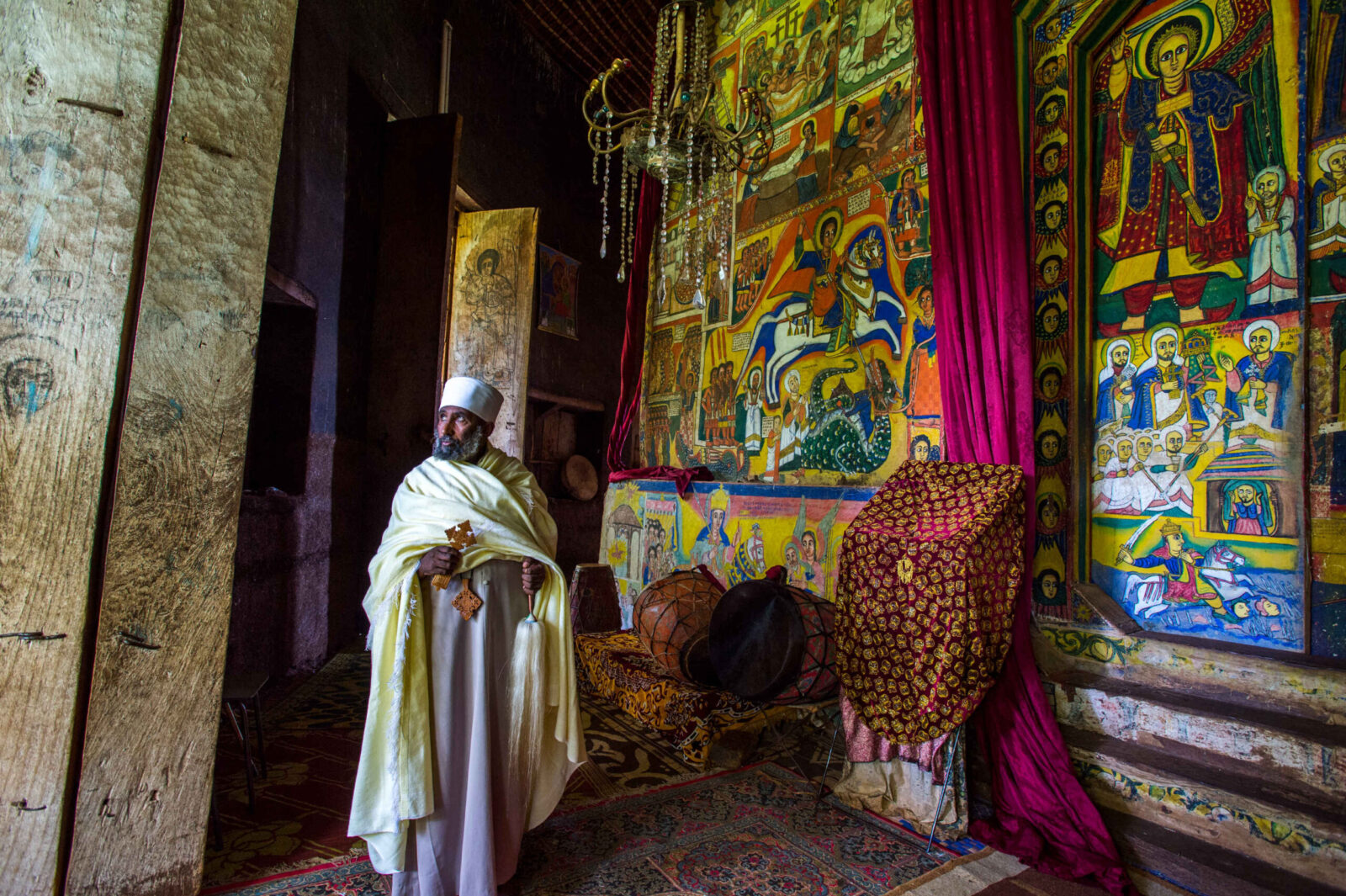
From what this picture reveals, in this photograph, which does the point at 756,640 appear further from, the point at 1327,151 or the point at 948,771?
the point at 1327,151

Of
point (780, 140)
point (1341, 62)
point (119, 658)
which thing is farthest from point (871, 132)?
point (119, 658)

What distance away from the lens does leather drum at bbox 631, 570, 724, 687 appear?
3.95m

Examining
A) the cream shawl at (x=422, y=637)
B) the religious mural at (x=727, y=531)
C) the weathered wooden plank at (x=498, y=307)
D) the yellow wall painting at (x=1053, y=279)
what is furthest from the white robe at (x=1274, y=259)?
the weathered wooden plank at (x=498, y=307)

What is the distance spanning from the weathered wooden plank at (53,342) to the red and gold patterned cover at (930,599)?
2.89 metres

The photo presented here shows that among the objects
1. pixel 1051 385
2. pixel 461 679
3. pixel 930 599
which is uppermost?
pixel 1051 385

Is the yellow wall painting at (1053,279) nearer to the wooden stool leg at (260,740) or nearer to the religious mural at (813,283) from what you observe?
the religious mural at (813,283)

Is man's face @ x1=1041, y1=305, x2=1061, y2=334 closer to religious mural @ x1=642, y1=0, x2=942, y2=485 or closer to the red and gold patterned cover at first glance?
religious mural @ x1=642, y1=0, x2=942, y2=485

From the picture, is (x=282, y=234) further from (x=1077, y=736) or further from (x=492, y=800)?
(x=1077, y=736)

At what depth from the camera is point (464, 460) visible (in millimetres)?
2434

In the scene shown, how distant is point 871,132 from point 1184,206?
214 cm

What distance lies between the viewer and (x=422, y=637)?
2.19 m

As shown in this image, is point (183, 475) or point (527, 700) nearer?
point (183, 475)

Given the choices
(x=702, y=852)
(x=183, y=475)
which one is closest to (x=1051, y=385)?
(x=702, y=852)

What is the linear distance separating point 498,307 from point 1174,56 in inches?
188
